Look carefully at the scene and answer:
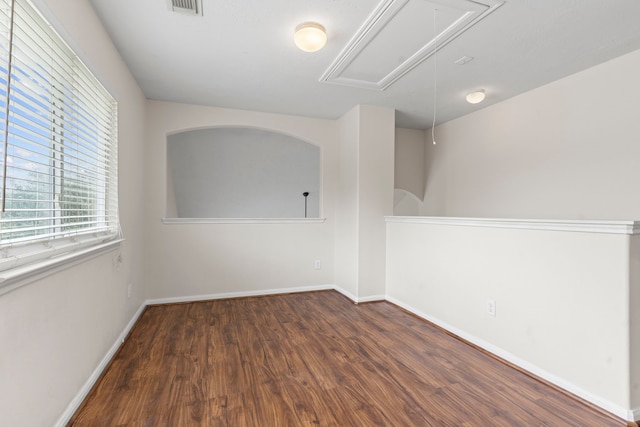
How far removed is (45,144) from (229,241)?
2.49 metres

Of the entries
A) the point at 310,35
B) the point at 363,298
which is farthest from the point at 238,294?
the point at 310,35

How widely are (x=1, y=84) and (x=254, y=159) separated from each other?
4.68 metres

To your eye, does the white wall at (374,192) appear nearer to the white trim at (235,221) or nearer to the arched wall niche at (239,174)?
the white trim at (235,221)

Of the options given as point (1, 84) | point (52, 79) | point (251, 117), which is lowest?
point (1, 84)

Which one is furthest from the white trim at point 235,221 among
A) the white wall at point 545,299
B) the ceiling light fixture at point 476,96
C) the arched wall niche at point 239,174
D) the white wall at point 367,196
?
the ceiling light fixture at point 476,96

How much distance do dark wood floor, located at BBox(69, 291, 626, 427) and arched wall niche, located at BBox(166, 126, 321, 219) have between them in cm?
300

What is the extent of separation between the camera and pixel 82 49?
183 cm

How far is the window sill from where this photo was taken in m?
1.13

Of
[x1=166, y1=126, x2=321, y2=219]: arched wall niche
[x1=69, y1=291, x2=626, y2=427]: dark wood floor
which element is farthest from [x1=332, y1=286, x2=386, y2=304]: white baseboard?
[x1=166, y1=126, x2=321, y2=219]: arched wall niche

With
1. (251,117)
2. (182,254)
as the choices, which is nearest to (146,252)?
(182,254)

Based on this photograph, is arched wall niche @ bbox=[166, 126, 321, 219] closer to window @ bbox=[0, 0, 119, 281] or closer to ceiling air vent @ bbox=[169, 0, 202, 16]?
window @ bbox=[0, 0, 119, 281]

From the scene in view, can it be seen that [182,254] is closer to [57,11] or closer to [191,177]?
[191,177]

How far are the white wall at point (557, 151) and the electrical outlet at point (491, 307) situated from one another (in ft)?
4.12

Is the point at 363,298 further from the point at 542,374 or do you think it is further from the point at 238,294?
the point at 542,374
